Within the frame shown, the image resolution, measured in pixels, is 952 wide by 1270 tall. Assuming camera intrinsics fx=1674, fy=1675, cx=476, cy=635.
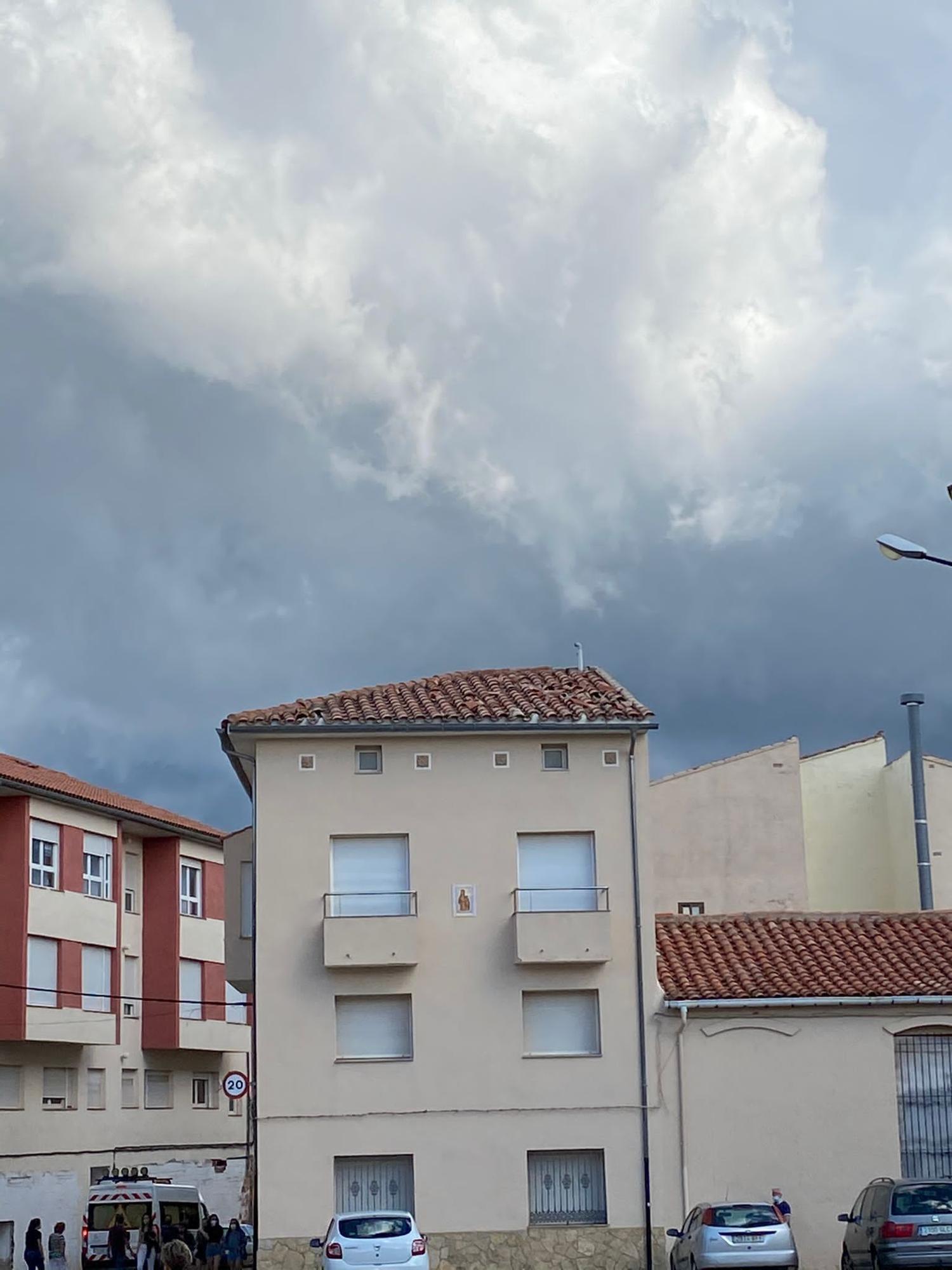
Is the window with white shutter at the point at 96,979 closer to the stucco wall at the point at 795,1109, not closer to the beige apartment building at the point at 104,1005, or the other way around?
the beige apartment building at the point at 104,1005

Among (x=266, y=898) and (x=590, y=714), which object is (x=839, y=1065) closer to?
(x=590, y=714)

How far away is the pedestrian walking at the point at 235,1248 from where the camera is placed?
119ft

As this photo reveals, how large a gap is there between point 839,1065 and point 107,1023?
29.3 meters

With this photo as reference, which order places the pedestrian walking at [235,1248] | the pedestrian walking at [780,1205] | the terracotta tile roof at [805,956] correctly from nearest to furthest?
the pedestrian walking at [780,1205] < the terracotta tile roof at [805,956] < the pedestrian walking at [235,1248]

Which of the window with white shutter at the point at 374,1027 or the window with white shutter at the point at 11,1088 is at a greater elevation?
the window with white shutter at the point at 374,1027

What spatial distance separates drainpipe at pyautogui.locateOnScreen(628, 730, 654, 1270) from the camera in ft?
100

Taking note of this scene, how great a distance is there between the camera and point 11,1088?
49.2 m

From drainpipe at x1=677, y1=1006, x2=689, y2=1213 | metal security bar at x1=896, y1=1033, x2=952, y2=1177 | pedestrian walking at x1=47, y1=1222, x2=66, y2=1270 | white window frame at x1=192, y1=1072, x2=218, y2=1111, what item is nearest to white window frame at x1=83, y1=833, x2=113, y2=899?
white window frame at x1=192, y1=1072, x2=218, y2=1111

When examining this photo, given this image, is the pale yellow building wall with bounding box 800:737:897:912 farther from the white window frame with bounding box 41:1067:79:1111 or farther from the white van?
the white window frame with bounding box 41:1067:79:1111

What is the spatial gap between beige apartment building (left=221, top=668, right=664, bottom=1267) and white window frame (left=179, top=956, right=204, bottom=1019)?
25.6m

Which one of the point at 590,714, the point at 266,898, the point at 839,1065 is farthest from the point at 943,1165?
the point at 266,898

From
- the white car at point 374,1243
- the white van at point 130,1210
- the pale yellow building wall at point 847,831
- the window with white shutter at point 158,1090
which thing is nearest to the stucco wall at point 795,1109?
the white car at point 374,1243

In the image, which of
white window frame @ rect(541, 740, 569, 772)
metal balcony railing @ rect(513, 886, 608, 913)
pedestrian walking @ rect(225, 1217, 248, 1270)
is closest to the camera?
metal balcony railing @ rect(513, 886, 608, 913)

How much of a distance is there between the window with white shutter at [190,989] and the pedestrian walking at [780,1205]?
3189 cm
